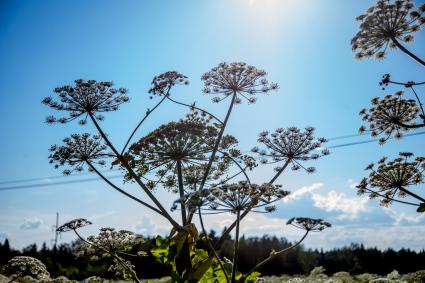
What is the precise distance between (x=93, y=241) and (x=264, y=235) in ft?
316

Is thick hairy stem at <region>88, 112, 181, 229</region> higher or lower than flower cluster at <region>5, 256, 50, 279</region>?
higher

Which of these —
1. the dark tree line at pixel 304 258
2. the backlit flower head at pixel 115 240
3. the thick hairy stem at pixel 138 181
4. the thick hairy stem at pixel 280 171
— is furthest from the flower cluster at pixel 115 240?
the dark tree line at pixel 304 258

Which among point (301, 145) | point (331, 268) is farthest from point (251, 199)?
point (331, 268)

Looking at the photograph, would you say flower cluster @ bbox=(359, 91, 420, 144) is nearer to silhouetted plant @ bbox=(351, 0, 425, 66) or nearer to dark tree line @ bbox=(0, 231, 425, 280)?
silhouetted plant @ bbox=(351, 0, 425, 66)

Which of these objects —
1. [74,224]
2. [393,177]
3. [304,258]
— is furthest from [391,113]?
[304,258]

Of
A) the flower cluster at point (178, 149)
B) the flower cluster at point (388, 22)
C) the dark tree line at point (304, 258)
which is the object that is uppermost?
the flower cluster at point (388, 22)

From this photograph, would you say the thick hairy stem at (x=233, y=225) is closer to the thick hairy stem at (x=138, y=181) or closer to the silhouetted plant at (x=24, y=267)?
the thick hairy stem at (x=138, y=181)

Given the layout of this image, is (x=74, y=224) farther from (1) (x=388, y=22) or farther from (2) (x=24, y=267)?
(1) (x=388, y=22)

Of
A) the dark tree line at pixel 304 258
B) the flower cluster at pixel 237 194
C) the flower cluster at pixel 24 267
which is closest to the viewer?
the flower cluster at pixel 237 194

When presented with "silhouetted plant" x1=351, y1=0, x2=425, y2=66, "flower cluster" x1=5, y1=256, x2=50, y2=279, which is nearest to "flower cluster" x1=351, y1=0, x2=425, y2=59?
"silhouetted plant" x1=351, y1=0, x2=425, y2=66

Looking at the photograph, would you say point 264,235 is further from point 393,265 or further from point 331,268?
point 393,265

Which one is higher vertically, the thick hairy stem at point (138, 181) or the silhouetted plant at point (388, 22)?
the silhouetted plant at point (388, 22)

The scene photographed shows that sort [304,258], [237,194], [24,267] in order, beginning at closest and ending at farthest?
[237,194] → [24,267] → [304,258]

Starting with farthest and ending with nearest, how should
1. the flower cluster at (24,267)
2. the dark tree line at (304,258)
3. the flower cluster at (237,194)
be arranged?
the dark tree line at (304,258)
the flower cluster at (24,267)
the flower cluster at (237,194)
